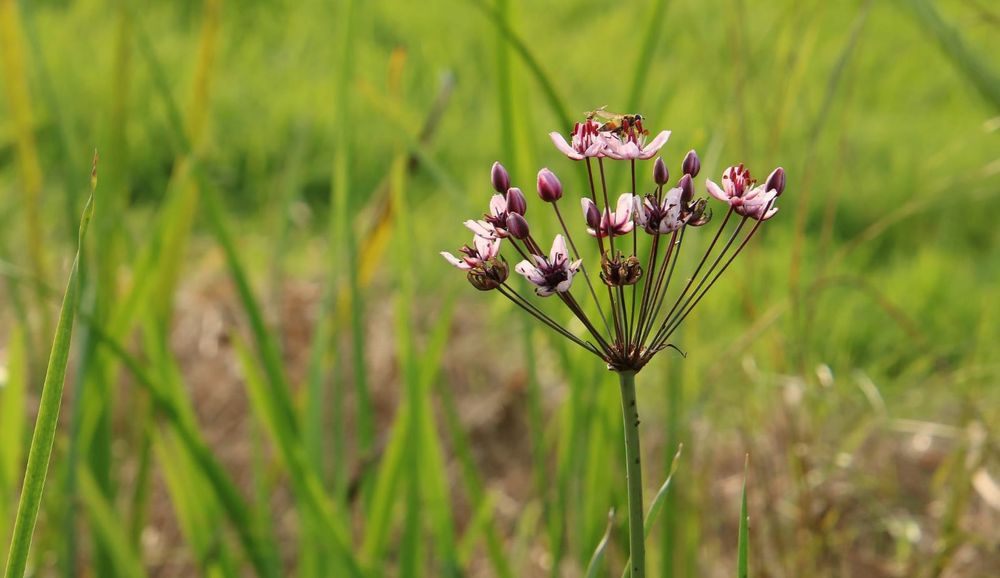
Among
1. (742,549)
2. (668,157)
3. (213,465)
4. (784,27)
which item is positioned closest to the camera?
(742,549)

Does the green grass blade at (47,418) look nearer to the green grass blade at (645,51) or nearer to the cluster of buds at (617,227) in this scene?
the cluster of buds at (617,227)

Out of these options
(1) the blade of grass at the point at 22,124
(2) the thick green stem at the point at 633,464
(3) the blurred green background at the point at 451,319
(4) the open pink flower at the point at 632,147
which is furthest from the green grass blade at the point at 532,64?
(1) the blade of grass at the point at 22,124

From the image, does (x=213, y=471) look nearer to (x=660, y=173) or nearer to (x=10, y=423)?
(x=10, y=423)

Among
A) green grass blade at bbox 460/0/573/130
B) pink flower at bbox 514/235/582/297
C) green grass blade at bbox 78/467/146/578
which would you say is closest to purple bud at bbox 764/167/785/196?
pink flower at bbox 514/235/582/297

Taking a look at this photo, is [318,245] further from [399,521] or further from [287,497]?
[399,521]

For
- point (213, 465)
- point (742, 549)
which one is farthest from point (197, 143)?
point (742, 549)

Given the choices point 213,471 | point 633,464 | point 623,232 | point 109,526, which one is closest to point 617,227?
point 623,232

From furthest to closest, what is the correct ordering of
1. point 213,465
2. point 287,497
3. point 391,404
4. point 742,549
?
1. point 391,404
2. point 287,497
3. point 213,465
4. point 742,549
